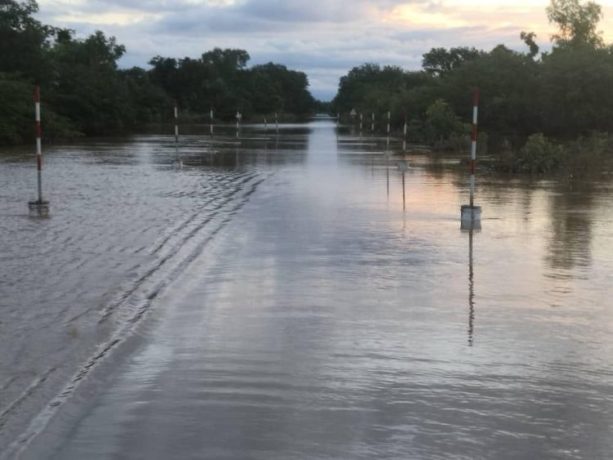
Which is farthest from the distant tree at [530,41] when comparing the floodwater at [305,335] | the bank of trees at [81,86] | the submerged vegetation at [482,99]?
the floodwater at [305,335]

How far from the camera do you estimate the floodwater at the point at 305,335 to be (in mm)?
4254

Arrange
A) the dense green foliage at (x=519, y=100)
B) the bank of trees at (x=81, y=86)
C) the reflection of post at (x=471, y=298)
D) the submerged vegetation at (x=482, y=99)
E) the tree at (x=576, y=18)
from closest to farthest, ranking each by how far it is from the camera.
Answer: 1. the reflection of post at (x=471, y=298)
2. the submerged vegetation at (x=482, y=99)
3. the bank of trees at (x=81, y=86)
4. the dense green foliage at (x=519, y=100)
5. the tree at (x=576, y=18)

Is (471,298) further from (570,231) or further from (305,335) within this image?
(570,231)

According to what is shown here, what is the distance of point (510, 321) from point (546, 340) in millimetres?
551

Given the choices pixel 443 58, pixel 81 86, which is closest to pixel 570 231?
pixel 81 86

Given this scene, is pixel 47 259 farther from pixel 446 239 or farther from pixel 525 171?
pixel 525 171

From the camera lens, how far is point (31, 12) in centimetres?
5112

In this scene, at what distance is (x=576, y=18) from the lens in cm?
7300

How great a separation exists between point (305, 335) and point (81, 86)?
170ft

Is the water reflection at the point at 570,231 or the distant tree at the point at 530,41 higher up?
the distant tree at the point at 530,41

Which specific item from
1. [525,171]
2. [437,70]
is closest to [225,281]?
[525,171]

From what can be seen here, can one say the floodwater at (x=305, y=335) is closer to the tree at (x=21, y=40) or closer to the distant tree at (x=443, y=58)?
the tree at (x=21, y=40)

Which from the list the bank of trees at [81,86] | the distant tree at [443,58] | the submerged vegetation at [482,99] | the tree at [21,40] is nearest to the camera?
the submerged vegetation at [482,99]

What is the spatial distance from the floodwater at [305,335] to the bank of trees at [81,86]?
2706 cm
